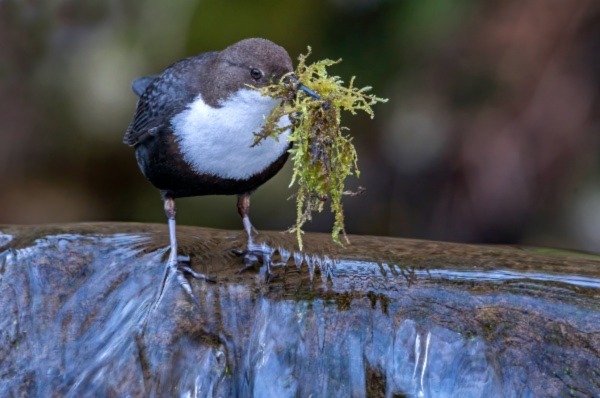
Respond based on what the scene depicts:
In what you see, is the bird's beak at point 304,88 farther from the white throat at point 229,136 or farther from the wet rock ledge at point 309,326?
the wet rock ledge at point 309,326

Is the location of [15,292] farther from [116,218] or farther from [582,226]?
[582,226]

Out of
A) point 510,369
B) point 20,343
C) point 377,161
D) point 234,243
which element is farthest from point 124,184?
point 510,369

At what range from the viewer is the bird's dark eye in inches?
118

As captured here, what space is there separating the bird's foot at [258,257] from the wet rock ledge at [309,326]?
0.03 m

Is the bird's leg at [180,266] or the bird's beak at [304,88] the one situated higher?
the bird's beak at [304,88]

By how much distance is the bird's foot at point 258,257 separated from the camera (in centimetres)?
313

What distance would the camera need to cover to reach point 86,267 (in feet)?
10.7

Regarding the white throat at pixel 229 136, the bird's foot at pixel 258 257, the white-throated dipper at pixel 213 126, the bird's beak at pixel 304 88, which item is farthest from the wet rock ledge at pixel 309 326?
the bird's beak at pixel 304 88

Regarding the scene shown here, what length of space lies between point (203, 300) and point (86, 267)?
55 centimetres

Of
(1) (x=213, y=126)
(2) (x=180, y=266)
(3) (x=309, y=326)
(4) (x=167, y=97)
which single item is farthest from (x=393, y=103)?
(3) (x=309, y=326)

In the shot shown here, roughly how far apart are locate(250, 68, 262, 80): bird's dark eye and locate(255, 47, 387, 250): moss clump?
3.0 inches

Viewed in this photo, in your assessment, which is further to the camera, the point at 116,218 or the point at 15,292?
the point at 116,218

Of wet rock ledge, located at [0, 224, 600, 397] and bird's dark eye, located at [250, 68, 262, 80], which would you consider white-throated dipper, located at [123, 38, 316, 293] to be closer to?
bird's dark eye, located at [250, 68, 262, 80]

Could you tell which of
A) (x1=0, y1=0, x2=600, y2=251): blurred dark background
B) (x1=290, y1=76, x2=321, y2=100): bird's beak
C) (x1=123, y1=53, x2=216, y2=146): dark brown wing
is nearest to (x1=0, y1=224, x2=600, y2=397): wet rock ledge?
(x1=123, y1=53, x2=216, y2=146): dark brown wing
